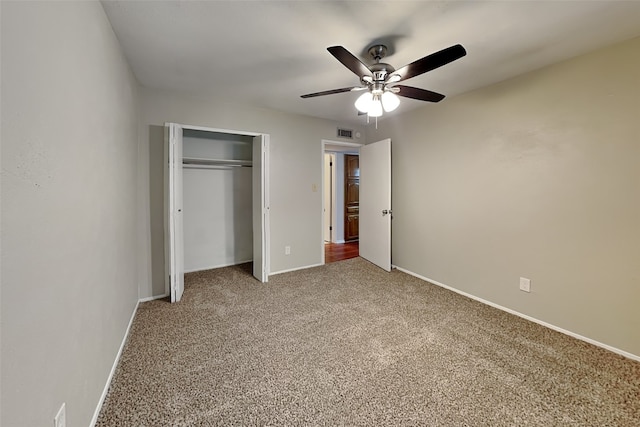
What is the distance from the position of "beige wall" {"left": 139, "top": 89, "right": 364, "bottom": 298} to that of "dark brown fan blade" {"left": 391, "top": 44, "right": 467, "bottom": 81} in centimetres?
225

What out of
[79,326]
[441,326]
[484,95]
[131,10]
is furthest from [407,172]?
[79,326]

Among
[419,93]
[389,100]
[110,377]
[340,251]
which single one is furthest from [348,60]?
[340,251]

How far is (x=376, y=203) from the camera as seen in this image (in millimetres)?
4164

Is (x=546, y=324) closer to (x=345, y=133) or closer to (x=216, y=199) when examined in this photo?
(x=345, y=133)

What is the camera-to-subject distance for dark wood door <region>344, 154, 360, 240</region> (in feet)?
19.7

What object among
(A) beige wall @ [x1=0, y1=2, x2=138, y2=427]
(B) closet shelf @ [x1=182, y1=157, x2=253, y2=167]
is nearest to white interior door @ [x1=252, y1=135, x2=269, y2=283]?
(B) closet shelf @ [x1=182, y1=157, x2=253, y2=167]

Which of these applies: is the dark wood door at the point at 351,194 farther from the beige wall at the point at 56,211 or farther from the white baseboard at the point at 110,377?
the beige wall at the point at 56,211

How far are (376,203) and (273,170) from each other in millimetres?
1671

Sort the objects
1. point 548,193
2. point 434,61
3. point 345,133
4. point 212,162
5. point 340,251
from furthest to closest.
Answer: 1. point 340,251
2. point 345,133
3. point 212,162
4. point 548,193
5. point 434,61

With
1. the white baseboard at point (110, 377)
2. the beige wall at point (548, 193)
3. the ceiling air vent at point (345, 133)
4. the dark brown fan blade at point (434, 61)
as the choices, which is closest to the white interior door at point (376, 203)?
the ceiling air vent at point (345, 133)

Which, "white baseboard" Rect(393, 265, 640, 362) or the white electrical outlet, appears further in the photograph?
"white baseboard" Rect(393, 265, 640, 362)

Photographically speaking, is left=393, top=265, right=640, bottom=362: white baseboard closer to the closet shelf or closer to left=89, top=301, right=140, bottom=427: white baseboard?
the closet shelf

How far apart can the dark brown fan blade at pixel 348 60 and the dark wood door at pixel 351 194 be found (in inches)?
160

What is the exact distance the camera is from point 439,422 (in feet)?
4.68
